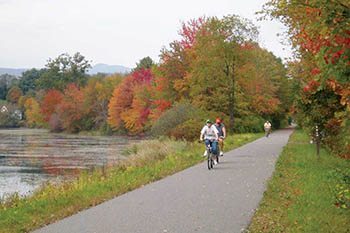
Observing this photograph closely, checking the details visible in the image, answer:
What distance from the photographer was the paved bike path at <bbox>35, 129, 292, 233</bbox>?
9.37m

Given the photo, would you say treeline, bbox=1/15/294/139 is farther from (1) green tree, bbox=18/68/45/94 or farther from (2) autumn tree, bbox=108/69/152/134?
(1) green tree, bbox=18/68/45/94

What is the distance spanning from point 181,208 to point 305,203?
8.82ft

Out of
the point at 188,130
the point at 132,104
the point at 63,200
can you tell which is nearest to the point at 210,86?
the point at 188,130

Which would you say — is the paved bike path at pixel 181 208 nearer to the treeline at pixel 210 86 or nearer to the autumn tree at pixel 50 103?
the treeline at pixel 210 86

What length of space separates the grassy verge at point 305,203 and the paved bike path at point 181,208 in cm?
35

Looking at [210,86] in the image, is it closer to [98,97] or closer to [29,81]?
[98,97]

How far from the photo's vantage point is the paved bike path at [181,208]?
30.7 feet

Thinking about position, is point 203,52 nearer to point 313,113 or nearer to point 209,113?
point 209,113

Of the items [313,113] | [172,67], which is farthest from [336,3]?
[172,67]

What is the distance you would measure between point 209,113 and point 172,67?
34.3 ft

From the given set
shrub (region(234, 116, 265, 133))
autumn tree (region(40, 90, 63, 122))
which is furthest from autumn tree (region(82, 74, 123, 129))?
shrub (region(234, 116, 265, 133))

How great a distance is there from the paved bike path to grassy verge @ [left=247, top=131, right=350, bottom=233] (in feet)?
1.14

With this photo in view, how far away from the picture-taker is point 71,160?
110 feet

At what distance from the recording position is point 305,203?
37.8ft
